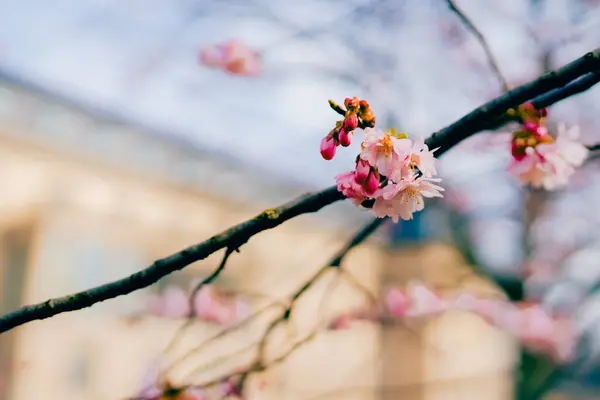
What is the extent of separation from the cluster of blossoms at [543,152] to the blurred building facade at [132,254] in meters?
2.48

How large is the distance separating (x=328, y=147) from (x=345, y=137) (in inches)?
1.3

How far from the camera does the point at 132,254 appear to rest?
548 centimetres

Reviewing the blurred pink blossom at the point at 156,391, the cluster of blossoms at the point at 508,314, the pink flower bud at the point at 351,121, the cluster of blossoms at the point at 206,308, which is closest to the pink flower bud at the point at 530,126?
the pink flower bud at the point at 351,121

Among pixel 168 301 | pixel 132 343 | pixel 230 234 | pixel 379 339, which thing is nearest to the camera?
pixel 230 234

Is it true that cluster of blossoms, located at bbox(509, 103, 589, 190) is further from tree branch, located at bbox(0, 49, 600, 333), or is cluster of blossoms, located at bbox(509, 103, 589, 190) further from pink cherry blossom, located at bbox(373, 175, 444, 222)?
pink cherry blossom, located at bbox(373, 175, 444, 222)

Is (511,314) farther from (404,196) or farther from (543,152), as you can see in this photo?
(404,196)

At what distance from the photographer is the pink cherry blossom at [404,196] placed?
36.7 inches

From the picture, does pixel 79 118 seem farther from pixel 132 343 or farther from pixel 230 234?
pixel 230 234

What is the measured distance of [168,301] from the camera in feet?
13.9

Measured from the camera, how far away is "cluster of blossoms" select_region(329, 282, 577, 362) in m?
4.22

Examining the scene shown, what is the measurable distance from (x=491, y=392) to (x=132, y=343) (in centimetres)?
727

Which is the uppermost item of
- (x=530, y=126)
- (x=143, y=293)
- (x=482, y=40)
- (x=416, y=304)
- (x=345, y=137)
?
(x=143, y=293)

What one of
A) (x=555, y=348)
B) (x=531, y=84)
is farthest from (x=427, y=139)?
(x=555, y=348)

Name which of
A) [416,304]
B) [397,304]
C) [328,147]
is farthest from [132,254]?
[328,147]
